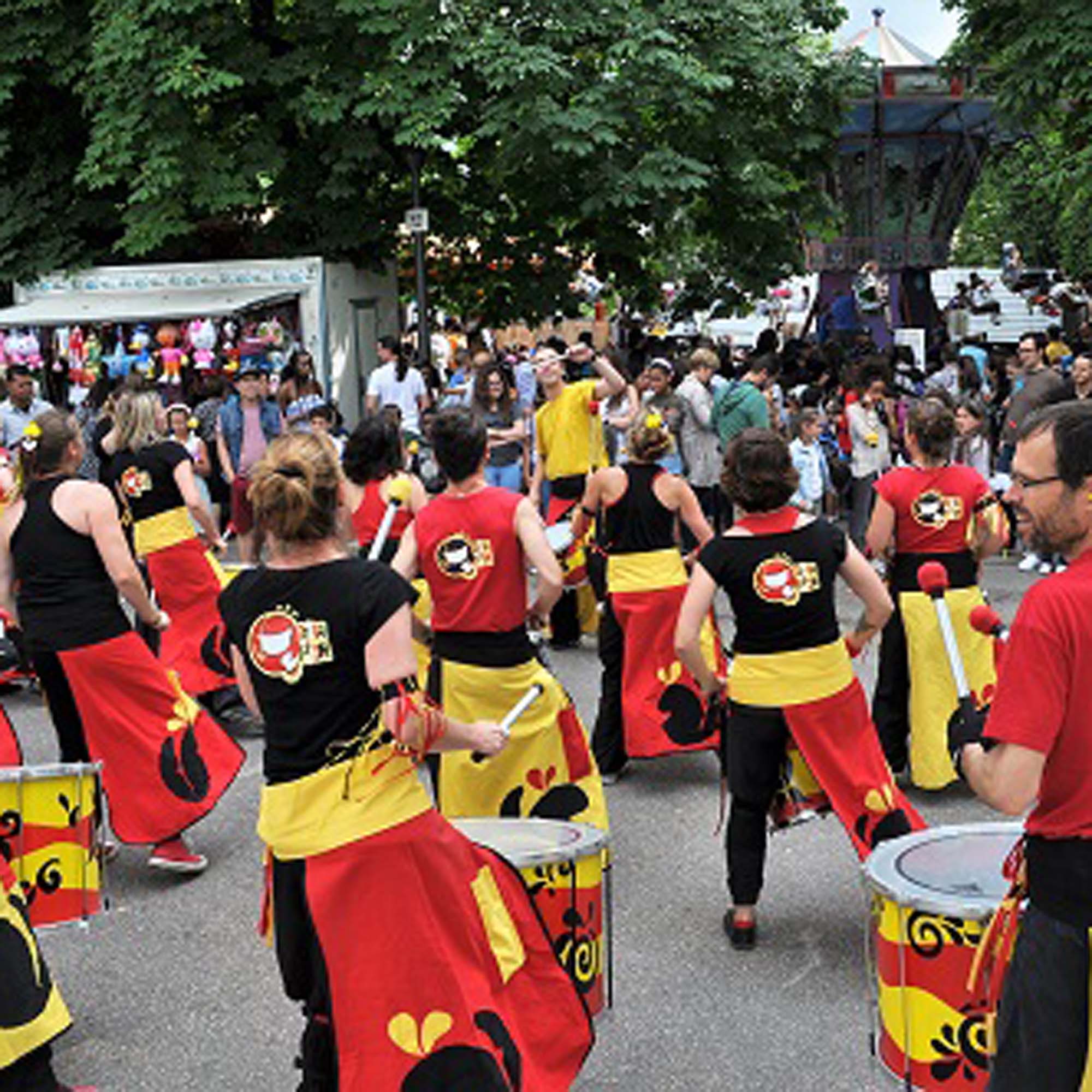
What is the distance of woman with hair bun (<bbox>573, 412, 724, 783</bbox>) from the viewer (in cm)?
737

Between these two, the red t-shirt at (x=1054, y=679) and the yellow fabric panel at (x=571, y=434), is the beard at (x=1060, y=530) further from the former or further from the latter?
the yellow fabric panel at (x=571, y=434)

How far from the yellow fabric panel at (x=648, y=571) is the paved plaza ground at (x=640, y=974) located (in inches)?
38.2

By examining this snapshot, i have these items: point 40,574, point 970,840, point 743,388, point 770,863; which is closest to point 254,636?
point 970,840

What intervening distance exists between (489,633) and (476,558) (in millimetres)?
275

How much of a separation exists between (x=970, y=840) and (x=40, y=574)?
356cm

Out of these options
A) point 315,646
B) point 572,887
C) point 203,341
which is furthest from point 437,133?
point 315,646

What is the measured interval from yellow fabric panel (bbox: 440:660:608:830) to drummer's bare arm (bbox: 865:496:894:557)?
5.93ft

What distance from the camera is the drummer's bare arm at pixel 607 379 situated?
357 inches

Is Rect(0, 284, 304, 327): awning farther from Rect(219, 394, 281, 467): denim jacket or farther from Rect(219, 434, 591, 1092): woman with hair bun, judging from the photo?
Rect(219, 434, 591, 1092): woman with hair bun

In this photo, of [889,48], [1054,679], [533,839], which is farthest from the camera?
[889,48]

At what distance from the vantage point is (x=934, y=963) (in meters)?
3.67

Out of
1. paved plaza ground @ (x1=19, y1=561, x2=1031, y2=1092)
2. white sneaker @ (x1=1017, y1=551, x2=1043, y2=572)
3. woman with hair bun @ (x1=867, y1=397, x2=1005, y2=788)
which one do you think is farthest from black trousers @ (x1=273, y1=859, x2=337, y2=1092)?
white sneaker @ (x1=1017, y1=551, x2=1043, y2=572)

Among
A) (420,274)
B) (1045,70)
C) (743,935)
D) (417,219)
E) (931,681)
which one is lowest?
(743,935)

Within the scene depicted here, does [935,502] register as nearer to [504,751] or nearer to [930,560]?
[930,560]
